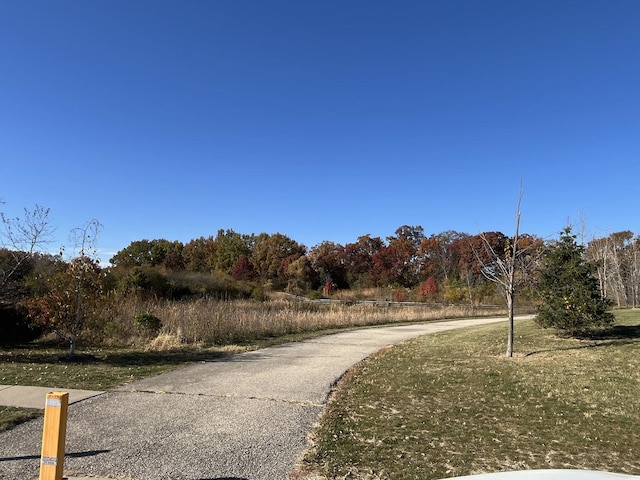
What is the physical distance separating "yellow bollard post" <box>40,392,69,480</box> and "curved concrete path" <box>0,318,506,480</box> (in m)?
0.76

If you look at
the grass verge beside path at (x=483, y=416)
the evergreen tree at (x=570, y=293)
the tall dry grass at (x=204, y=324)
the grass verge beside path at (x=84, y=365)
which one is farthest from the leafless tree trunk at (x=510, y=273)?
the tall dry grass at (x=204, y=324)

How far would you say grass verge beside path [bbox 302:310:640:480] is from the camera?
4.21 metres

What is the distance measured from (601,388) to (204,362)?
7.63m

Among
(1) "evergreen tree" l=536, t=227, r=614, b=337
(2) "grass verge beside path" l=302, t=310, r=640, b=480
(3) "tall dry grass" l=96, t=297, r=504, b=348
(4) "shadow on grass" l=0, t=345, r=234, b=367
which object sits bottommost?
(4) "shadow on grass" l=0, t=345, r=234, b=367

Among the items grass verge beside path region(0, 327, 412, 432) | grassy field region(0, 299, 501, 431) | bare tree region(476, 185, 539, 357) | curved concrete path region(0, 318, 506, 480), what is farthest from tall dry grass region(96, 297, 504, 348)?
bare tree region(476, 185, 539, 357)

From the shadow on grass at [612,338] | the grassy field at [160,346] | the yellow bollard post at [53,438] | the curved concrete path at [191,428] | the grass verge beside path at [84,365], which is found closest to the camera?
the yellow bollard post at [53,438]

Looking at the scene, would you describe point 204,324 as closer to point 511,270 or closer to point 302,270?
point 511,270

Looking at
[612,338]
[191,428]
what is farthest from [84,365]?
[612,338]

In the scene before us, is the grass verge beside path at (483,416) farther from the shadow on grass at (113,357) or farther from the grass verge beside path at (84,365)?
the shadow on grass at (113,357)

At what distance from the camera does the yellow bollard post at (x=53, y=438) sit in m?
3.19

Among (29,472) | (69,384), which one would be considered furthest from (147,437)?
(69,384)

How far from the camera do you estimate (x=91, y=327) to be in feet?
37.1

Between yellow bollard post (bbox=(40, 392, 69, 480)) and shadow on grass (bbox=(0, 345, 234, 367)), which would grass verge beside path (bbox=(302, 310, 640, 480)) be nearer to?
yellow bollard post (bbox=(40, 392, 69, 480))

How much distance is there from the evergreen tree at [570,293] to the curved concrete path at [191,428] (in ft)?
22.1
